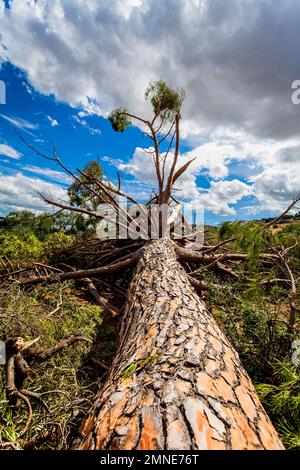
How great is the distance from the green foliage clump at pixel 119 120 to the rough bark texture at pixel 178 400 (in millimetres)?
6920

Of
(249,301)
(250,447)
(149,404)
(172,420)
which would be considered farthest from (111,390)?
(249,301)

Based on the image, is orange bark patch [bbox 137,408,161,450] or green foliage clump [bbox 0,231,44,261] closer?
orange bark patch [bbox 137,408,161,450]

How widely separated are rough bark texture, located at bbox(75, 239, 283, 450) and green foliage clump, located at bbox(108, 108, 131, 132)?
692 cm

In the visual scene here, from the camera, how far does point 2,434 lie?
1.20m

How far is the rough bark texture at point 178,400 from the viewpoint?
85 centimetres

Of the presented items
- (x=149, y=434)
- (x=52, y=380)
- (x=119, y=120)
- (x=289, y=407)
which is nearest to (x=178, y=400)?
(x=149, y=434)

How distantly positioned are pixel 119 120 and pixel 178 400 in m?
7.65

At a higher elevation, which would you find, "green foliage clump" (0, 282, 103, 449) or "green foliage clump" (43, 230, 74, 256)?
"green foliage clump" (43, 230, 74, 256)

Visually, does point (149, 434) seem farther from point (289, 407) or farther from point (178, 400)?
point (289, 407)

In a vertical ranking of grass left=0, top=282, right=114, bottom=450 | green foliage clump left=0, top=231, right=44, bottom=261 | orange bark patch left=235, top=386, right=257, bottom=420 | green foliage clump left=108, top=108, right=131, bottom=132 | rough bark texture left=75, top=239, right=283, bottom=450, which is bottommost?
grass left=0, top=282, right=114, bottom=450

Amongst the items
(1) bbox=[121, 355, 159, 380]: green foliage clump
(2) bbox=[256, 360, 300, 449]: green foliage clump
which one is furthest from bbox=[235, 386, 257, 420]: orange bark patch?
(1) bbox=[121, 355, 159, 380]: green foliage clump

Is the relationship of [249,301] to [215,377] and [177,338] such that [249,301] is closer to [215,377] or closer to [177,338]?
[177,338]

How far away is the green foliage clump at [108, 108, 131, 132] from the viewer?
23.5ft

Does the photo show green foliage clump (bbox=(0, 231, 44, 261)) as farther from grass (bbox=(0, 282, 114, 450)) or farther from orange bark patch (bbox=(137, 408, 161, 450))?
orange bark patch (bbox=(137, 408, 161, 450))
